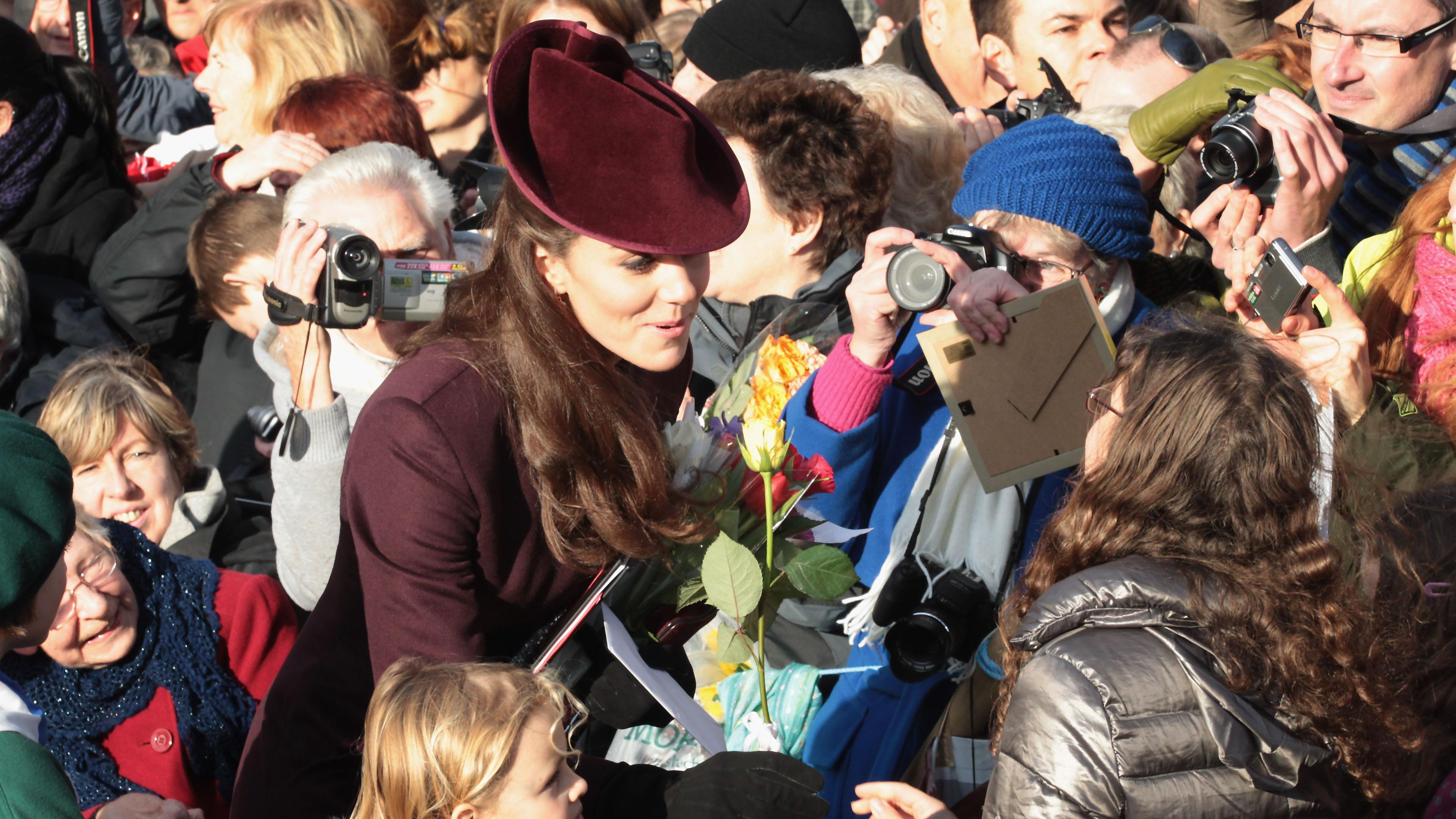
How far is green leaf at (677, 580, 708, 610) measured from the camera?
78.5 inches

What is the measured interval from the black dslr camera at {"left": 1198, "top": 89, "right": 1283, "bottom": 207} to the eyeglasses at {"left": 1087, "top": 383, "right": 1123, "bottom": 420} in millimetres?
818

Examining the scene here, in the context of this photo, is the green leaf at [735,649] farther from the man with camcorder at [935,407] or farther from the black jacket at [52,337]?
the black jacket at [52,337]

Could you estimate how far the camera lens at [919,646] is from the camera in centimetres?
222

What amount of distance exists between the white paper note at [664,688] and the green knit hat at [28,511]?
2.52 feet

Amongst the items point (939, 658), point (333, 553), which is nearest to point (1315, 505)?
point (939, 658)

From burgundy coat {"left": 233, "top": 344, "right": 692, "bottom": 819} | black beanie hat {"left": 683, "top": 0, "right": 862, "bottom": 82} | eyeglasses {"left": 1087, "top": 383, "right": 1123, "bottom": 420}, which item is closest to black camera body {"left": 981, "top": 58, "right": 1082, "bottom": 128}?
black beanie hat {"left": 683, "top": 0, "right": 862, "bottom": 82}

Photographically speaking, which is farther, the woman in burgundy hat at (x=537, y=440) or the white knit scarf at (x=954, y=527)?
the white knit scarf at (x=954, y=527)

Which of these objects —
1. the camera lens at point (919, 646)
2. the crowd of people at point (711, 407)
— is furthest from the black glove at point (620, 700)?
the camera lens at point (919, 646)

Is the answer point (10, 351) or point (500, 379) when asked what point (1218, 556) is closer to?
point (500, 379)

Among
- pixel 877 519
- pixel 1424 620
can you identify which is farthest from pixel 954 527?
pixel 1424 620

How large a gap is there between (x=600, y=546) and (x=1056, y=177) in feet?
4.20

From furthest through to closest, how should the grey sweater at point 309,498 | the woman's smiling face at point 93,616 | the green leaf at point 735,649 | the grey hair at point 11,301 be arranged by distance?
the grey hair at point 11,301 < the grey sweater at point 309,498 < the woman's smiling face at point 93,616 < the green leaf at point 735,649

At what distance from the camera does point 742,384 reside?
2.64 m

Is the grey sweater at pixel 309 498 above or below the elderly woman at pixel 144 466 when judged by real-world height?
above
